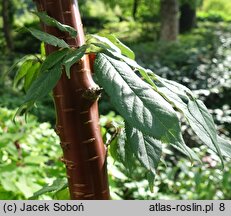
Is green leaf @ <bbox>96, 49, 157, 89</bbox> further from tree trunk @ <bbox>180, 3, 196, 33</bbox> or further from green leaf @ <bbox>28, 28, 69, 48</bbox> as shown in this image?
tree trunk @ <bbox>180, 3, 196, 33</bbox>

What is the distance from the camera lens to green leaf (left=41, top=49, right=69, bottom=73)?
0.67 metres

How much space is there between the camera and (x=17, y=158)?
178 centimetres

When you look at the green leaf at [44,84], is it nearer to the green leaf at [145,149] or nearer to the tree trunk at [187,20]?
the green leaf at [145,149]

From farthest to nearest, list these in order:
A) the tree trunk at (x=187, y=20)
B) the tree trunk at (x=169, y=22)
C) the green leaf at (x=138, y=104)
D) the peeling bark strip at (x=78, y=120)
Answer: the tree trunk at (x=187, y=20)
the tree trunk at (x=169, y=22)
the peeling bark strip at (x=78, y=120)
the green leaf at (x=138, y=104)

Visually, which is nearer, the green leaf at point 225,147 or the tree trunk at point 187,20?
the green leaf at point 225,147

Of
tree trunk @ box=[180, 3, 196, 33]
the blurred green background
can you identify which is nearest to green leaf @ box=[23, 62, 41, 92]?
the blurred green background

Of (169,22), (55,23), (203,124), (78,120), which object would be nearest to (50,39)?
(55,23)

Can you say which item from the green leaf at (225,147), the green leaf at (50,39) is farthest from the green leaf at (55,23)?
the green leaf at (225,147)

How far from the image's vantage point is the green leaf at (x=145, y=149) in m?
0.67

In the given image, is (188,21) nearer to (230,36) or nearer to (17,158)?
(230,36)

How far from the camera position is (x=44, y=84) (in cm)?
65

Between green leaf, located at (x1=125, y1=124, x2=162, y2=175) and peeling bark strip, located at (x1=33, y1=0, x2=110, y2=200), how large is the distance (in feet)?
0.26

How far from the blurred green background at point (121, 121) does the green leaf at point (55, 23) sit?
0.18ft

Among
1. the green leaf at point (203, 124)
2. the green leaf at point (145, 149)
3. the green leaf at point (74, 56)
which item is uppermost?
the green leaf at point (74, 56)
